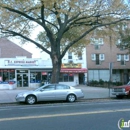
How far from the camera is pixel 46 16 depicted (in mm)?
19672

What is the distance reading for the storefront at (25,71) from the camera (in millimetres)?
35938

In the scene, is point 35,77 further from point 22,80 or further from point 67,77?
point 67,77

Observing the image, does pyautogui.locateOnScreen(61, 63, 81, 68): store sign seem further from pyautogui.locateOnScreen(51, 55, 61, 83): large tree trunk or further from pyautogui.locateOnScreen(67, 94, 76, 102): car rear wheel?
pyautogui.locateOnScreen(67, 94, 76, 102): car rear wheel

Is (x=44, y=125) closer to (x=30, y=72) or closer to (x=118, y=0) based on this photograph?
(x=118, y=0)

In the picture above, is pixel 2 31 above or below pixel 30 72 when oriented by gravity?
above

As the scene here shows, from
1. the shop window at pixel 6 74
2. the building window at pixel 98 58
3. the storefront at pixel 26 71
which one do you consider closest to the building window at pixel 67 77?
the storefront at pixel 26 71

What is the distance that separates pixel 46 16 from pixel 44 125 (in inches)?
533

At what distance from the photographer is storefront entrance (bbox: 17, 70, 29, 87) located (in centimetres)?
3669

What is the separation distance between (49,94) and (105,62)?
28.7 metres

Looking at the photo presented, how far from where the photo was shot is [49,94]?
16484 mm

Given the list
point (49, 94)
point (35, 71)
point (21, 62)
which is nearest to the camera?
point (49, 94)

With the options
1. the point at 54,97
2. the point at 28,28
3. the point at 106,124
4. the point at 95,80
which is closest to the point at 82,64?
the point at 95,80

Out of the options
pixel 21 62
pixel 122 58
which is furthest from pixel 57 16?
pixel 122 58

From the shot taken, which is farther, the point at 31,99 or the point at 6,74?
the point at 6,74
